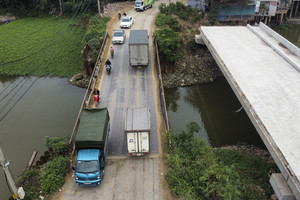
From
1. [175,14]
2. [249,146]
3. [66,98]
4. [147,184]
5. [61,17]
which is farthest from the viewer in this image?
[61,17]

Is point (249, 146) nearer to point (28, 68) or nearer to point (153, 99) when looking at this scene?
point (153, 99)

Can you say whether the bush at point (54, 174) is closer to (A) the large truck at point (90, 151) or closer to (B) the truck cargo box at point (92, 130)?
(A) the large truck at point (90, 151)

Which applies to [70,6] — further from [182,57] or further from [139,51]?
[139,51]

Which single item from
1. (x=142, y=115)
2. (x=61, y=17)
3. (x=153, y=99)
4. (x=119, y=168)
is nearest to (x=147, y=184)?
(x=119, y=168)

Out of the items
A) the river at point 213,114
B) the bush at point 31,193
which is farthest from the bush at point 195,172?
the bush at point 31,193

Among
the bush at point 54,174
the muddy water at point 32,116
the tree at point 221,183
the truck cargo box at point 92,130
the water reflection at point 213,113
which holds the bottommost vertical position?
the water reflection at point 213,113
